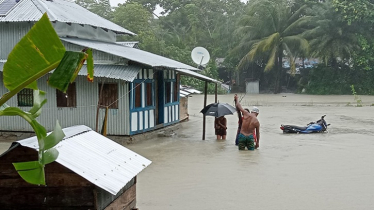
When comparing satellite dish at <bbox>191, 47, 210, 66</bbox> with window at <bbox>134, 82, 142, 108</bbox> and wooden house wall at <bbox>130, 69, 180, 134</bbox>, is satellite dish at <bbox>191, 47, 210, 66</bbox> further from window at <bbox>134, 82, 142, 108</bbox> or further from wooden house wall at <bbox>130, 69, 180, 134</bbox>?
window at <bbox>134, 82, 142, 108</bbox>

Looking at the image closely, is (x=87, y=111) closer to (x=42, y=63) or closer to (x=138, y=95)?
(x=138, y=95)

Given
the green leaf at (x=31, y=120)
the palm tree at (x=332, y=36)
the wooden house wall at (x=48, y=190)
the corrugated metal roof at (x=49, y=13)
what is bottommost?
the wooden house wall at (x=48, y=190)

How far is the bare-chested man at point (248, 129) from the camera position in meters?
12.2

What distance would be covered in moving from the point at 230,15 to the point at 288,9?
7117 millimetres

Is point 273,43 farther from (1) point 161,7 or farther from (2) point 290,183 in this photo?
(2) point 290,183

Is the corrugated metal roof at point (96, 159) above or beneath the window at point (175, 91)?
beneath

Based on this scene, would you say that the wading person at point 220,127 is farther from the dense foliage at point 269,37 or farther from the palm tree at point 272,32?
the palm tree at point 272,32

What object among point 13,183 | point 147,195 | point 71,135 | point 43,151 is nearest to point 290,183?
point 147,195

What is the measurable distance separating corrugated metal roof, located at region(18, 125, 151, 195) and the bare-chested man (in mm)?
6952

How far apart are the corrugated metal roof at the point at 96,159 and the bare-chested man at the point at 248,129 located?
6.95 metres

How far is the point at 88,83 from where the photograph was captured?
14242mm

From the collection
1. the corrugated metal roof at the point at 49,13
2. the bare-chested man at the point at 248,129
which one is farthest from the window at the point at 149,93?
the bare-chested man at the point at 248,129

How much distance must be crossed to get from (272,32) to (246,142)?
26086mm

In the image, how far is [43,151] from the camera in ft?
8.36
